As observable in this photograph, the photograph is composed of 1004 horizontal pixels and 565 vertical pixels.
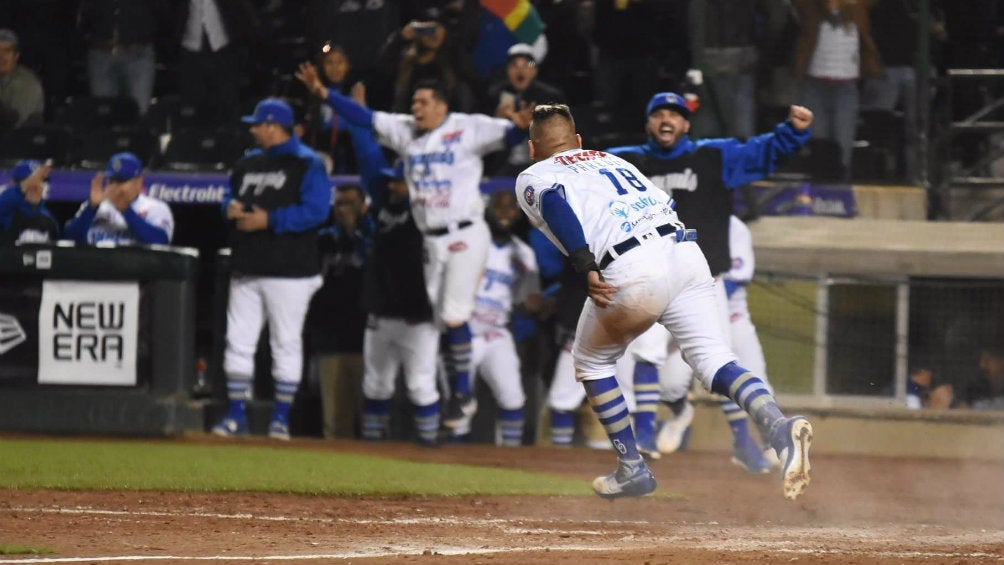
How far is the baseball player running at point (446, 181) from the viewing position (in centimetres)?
1127

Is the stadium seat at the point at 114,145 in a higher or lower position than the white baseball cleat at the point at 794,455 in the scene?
higher

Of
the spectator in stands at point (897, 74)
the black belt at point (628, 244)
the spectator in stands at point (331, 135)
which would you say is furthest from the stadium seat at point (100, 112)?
the black belt at point (628, 244)

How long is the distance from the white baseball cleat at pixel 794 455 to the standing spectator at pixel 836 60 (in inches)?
265

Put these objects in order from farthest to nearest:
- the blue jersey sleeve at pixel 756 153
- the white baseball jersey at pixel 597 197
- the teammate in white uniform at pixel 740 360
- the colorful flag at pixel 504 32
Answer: the colorful flag at pixel 504 32, the teammate in white uniform at pixel 740 360, the blue jersey sleeve at pixel 756 153, the white baseball jersey at pixel 597 197

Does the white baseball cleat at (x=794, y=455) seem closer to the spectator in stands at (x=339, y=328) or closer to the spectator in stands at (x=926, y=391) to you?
the spectator in stands at (x=926, y=391)

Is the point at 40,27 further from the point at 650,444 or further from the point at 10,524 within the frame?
the point at 10,524

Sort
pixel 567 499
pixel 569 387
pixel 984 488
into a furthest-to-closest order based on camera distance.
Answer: pixel 569 387 < pixel 984 488 < pixel 567 499

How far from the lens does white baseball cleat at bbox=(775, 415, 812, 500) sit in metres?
6.45

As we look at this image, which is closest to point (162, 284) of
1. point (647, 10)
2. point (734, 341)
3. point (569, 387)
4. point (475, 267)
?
point (475, 267)

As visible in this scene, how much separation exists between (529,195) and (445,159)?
440cm

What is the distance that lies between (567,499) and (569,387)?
3.25m

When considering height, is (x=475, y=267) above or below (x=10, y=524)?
above

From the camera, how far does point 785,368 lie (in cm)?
1250

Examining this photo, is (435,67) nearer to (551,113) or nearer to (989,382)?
(989,382)
